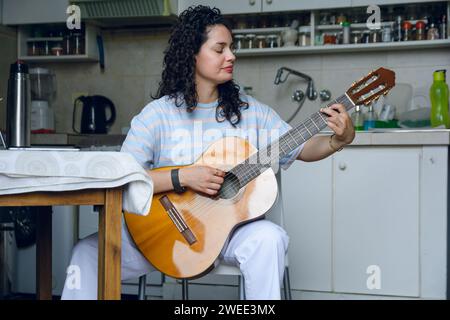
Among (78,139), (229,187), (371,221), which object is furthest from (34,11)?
(229,187)

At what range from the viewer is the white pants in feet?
5.29

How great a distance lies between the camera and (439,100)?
299 centimetres

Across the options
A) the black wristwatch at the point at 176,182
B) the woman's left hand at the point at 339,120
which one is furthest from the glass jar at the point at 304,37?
the black wristwatch at the point at 176,182

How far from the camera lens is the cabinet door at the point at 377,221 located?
273 cm

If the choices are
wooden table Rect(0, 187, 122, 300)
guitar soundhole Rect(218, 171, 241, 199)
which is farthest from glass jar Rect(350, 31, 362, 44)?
wooden table Rect(0, 187, 122, 300)

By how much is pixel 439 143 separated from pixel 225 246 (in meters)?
1.26

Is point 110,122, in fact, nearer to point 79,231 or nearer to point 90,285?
point 79,231

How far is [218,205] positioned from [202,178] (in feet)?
0.28

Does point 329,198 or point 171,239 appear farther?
point 329,198

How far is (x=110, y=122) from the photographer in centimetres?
369

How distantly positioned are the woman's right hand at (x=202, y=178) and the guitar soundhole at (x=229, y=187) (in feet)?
0.11
